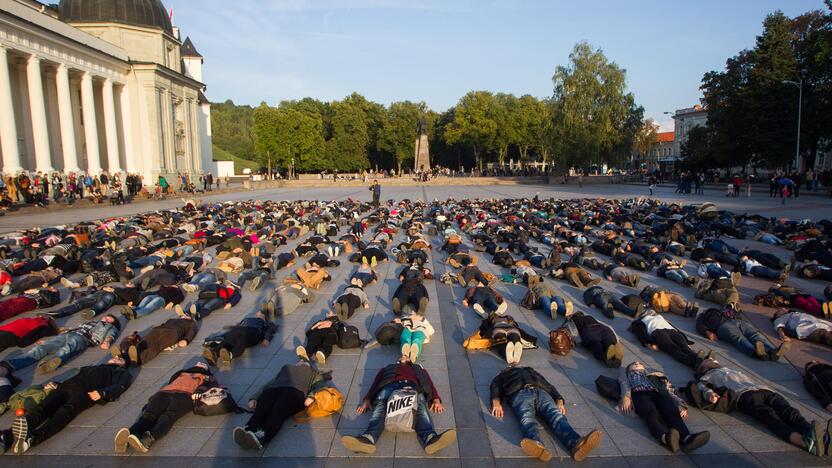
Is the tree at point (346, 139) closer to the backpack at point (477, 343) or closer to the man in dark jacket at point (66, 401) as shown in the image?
the backpack at point (477, 343)

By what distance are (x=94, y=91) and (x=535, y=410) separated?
171 feet

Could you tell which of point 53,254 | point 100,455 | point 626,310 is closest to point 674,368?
point 626,310

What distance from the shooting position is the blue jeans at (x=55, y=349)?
6.62 meters

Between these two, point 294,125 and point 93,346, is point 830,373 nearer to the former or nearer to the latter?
point 93,346

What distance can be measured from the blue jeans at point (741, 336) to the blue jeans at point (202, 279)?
30.9ft

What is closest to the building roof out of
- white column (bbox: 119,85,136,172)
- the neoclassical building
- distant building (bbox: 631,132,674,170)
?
the neoclassical building

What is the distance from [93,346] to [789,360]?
9.74 meters

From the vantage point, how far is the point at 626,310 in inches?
340

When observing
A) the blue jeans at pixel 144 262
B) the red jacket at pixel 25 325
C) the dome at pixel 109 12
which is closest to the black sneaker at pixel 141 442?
the red jacket at pixel 25 325

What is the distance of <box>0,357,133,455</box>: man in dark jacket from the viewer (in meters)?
4.68

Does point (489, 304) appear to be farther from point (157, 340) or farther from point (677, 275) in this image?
point (157, 340)

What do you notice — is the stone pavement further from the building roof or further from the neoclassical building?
the building roof

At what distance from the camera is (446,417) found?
5371mm

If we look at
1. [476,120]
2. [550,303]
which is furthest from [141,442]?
[476,120]
